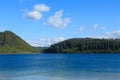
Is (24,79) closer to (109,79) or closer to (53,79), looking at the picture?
(53,79)

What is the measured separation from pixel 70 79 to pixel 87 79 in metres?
3.05

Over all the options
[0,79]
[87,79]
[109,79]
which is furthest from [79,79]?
[0,79]

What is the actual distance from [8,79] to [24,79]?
9.63ft

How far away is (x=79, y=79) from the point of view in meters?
62.7

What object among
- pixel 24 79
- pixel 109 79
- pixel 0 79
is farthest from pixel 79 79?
pixel 0 79

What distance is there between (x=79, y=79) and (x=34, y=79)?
8223 mm

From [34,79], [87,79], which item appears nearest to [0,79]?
[34,79]

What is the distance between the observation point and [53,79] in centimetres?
6341

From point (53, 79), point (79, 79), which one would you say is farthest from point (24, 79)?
point (79, 79)

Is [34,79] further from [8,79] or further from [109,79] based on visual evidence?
[109,79]

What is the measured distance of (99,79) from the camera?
63750 mm

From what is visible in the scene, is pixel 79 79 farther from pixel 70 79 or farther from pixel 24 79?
pixel 24 79

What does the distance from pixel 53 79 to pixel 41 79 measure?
2265 mm

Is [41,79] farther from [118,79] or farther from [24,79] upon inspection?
[118,79]
